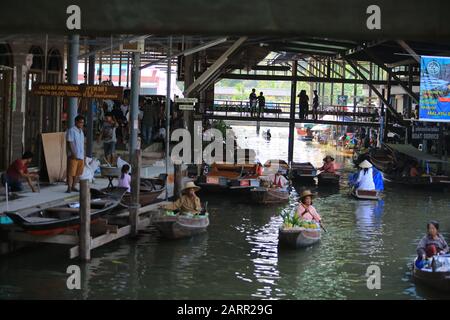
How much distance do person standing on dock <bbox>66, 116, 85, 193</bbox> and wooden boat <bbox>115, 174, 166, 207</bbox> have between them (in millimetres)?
1279

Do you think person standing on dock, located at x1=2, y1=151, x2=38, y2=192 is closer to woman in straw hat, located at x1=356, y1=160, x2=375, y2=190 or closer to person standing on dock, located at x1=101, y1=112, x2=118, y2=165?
person standing on dock, located at x1=101, y1=112, x2=118, y2=165

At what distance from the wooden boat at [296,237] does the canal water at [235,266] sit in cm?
21

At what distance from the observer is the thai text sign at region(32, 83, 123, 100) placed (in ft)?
50.6

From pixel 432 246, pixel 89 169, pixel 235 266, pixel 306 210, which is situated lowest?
pixel 235 266

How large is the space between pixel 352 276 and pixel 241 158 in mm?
17350

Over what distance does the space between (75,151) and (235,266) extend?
478 cm

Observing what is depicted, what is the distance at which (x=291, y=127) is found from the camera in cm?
3712

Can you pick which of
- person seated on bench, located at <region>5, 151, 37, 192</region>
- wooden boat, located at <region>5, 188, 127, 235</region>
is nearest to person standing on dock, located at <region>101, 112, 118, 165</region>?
wooden boat, located at <region>5, 188, 127, 235</region>

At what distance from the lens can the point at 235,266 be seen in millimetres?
14336

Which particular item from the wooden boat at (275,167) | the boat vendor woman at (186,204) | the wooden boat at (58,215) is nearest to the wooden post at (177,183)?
the boat vendor woman at (186,204)

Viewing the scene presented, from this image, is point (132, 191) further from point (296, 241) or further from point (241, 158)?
point (241, 158)

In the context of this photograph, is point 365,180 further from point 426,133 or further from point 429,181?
point 426,133

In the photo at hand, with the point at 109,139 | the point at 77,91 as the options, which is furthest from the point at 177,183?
the point at 77,91

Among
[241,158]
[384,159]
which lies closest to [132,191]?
[241,158]
